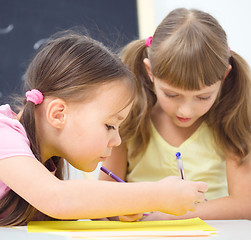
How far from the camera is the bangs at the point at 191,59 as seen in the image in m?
1.09

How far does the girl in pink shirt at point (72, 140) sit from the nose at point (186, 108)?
20cm

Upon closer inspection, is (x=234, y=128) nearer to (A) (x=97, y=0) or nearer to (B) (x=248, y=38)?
(B) (x=248, y=38)

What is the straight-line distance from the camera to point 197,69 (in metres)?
1.09

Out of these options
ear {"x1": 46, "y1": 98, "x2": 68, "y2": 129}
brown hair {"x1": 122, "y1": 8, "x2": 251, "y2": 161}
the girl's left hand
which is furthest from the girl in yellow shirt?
ear {"x1": 46, "y1": 98, "x2": 68, "y2": 129}

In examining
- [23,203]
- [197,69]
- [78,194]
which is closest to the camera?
[78,194]

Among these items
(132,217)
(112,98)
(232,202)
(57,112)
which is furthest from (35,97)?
(232,202)

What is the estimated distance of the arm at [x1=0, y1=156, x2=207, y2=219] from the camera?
29.5 inches

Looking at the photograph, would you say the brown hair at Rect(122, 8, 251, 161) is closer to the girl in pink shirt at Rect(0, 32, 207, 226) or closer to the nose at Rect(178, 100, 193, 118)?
the nose at Rect(178, 100, 193, 118)

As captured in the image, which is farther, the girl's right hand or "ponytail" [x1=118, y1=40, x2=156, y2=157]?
"ponytail" [x1=118, y1=40, x2=156, y2=157]

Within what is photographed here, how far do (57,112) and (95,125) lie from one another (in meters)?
0.08

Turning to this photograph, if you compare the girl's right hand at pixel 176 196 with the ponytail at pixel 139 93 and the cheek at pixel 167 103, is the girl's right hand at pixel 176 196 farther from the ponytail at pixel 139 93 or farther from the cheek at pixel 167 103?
the ponytail at pixel 139 93

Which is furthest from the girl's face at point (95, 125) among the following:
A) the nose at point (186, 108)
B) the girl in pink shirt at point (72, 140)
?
the nose at point (186, 108)

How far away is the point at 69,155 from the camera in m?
0.94

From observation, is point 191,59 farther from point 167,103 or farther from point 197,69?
point 167,103
